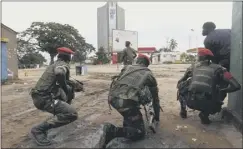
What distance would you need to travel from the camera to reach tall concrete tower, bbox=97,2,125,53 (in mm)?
59500

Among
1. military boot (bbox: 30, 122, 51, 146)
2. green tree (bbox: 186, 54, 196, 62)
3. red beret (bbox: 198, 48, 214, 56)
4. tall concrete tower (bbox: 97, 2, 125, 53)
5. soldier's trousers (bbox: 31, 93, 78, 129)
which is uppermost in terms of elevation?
tall concrete tower (bbox: 97, 2, 125, 53)

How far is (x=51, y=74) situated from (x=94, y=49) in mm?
55813

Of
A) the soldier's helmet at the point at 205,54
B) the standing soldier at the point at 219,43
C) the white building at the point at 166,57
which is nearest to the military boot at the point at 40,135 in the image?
the soldier's helmet at the point at 205,54

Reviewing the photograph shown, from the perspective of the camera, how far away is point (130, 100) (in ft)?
14.6

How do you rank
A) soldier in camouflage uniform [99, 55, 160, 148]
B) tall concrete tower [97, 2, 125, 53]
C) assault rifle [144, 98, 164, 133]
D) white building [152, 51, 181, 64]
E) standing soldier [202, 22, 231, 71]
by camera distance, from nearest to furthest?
soldier in camouflage uniform [99, 55, 160, 148] → assault rifle [144, 98, 164, 133] → standing soldier [202, 22, 231, 71] → tall concrete tower [97, 2, 125, 53] → white building [152, 51, 181, 64]

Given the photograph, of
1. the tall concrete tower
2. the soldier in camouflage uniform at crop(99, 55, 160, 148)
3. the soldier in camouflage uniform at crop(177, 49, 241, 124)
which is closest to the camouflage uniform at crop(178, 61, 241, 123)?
the soldier in camouflage uniform at crop(177, 49, 241, 124)

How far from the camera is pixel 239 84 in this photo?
491 cm

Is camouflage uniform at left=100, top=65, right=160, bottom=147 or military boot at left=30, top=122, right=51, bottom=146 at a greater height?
camouflage uniform at left=100, top=65, right=160, bottom=147

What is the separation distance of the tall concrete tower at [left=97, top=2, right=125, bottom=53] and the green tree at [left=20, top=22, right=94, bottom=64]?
27.9ft

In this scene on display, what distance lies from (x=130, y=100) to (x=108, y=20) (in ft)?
186

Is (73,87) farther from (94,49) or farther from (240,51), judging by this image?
(94,49)

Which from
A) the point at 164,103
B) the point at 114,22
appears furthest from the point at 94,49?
the point at 164,103

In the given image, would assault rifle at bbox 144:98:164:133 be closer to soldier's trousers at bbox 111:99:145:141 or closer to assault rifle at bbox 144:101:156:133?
assault rifle at bbox 144:101:156:133

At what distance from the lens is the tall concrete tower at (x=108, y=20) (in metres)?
59.5
